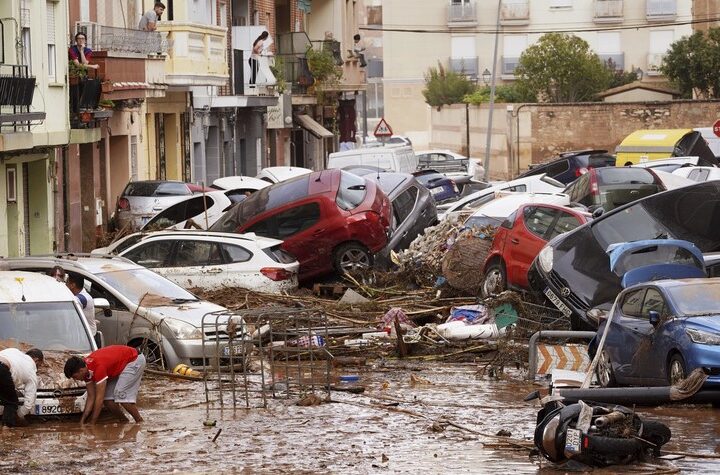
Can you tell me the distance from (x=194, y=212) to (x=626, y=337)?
1570 cm

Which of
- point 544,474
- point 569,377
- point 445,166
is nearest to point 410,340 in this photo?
point 569,377

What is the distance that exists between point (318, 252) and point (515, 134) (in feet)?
150

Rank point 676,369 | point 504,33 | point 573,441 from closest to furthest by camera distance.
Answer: point 573,441 < point 676,369 < point 504,33

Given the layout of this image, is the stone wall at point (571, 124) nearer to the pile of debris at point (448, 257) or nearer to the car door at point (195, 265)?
the pile of debris at point (448, 257)

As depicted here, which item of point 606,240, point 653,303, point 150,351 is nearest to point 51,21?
point 150,351

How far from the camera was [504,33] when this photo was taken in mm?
97188

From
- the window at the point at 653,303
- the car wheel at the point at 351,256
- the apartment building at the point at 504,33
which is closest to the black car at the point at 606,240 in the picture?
the window at the point at 653,303

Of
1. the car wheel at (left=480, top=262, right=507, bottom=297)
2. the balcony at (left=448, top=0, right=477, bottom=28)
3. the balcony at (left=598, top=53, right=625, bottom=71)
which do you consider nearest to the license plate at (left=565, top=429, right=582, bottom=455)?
the car wheel at (left=480, top=262, right=507, bottom=297)

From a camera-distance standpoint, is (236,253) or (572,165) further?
(572,165)

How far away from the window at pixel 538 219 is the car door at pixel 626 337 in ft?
17.1

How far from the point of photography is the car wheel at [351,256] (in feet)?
83.8

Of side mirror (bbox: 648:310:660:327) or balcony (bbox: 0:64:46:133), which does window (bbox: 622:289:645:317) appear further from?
balcony (bbox: 0:64:46:133)

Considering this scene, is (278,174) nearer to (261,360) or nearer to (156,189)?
(156,189)

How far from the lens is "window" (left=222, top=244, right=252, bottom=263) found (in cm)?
2306
